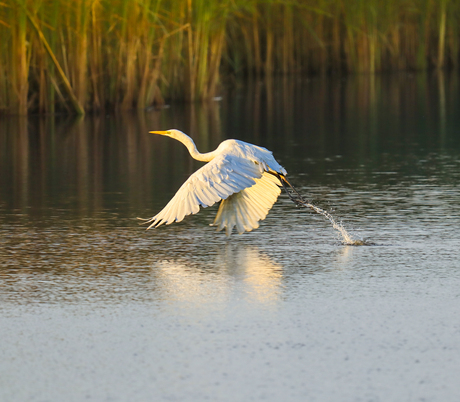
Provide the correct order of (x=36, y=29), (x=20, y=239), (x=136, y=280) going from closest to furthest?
(x=136, y=280)
(x=20, y=239)
(x=36, y=29)

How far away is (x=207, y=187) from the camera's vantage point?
5973mm

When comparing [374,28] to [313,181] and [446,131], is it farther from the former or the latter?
[313,181]

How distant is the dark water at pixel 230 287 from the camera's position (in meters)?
3.78

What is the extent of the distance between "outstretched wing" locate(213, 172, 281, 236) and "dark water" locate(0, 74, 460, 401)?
0.12 metres

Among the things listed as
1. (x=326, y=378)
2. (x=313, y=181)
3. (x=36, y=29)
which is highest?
(x=36, y=29)

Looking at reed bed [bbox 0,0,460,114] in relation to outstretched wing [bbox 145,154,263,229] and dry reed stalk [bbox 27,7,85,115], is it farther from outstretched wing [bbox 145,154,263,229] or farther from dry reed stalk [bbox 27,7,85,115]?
outstretched wing [bbox 145,154,263,229]

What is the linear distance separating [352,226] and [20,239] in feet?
7.74

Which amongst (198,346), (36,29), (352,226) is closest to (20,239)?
(352,226)

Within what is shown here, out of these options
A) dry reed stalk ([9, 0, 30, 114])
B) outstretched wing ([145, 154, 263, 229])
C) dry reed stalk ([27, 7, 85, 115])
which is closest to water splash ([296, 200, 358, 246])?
outstretched wing ([145, 154, 263, 229])

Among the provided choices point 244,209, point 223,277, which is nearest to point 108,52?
point 244,209

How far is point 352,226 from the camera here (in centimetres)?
686

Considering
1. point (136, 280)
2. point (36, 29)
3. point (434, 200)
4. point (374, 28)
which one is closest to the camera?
point (136, 280)

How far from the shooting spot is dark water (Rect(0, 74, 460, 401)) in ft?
12.4

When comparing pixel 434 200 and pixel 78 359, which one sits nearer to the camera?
pixel 78 359
